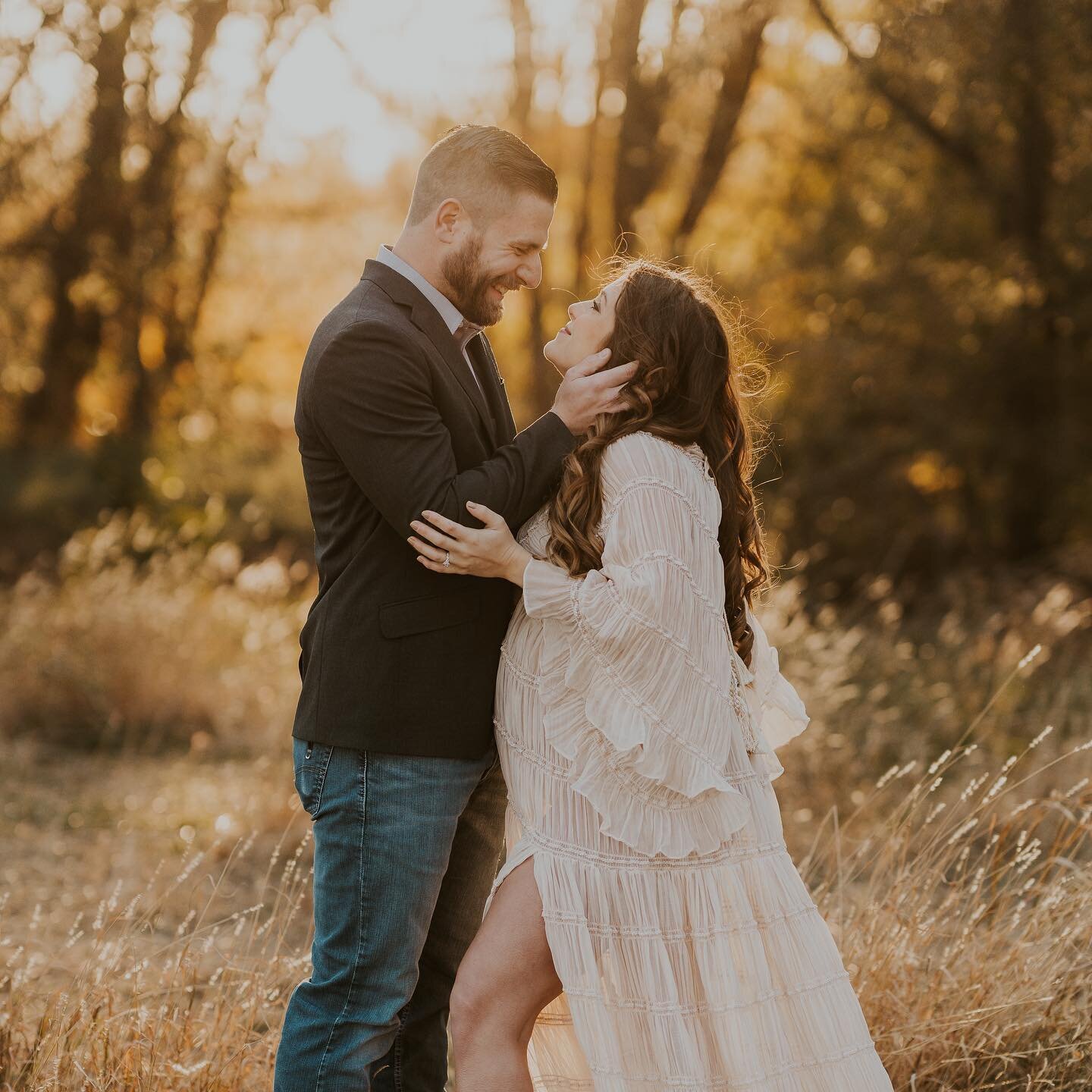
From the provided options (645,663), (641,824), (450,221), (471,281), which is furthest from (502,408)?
(641,824)

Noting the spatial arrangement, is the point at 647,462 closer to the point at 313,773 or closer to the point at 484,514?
the point at 484,514

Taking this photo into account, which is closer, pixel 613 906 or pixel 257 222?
pixel 613 906

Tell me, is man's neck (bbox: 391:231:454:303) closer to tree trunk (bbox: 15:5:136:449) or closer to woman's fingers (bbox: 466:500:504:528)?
woman's fingers (bbox: 466:500:504:528)

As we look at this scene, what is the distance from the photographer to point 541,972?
2.49 m

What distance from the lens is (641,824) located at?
2.51 meters

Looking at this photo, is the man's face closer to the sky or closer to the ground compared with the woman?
closer to the sky

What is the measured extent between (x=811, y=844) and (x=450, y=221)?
3.08 metres

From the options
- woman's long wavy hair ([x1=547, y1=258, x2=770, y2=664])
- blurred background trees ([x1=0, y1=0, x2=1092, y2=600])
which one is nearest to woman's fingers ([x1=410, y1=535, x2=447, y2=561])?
woman's long wavy hair ([x1=547, y1=258, x2=770, y2=664])

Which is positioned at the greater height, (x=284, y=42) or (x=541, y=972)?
(x=284, y=42)

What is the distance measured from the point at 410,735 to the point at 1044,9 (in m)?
8.65

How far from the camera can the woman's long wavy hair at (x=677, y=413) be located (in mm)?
2553

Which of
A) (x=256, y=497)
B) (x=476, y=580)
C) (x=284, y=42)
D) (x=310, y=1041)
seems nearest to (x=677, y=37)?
(x=284, y=42)

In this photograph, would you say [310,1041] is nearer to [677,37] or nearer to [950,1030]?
[950,1030]

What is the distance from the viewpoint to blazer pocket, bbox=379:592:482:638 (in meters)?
2.52
